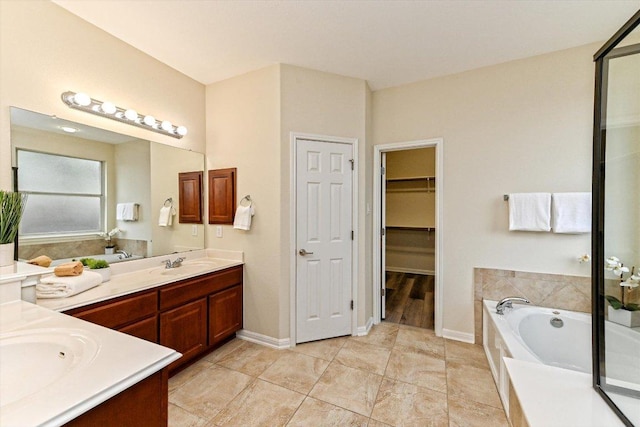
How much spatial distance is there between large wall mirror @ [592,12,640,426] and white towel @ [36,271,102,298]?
2634 millimetres

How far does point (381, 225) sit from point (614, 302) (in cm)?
210

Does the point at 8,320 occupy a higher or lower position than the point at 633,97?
lower

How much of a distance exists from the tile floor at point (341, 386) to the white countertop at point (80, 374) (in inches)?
40.8

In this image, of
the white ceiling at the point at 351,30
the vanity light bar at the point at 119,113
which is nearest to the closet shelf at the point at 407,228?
the white ceiling at the point at 351,30

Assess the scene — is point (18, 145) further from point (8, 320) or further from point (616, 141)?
point (616, 141)

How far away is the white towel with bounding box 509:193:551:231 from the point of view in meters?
2.28

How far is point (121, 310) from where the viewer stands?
5.54 ft

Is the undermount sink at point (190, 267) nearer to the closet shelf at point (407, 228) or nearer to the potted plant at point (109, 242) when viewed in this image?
the potted plant at point (109, 242)

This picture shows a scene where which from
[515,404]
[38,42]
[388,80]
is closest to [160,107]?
[38,42]

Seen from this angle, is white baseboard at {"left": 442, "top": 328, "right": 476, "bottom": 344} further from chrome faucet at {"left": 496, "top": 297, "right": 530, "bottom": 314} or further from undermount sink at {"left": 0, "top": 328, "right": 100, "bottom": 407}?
undermount sink at {"left": 0, "top": 328, "right": 100, "bottom": 407}

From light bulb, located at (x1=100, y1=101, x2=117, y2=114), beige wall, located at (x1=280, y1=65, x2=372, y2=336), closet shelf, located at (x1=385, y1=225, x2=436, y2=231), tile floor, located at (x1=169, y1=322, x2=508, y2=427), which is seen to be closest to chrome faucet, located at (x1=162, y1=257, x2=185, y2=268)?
tile floor, located at (x1=169, y1=322, x2=508, y2=427)

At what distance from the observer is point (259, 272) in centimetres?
264

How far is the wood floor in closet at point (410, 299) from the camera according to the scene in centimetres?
315

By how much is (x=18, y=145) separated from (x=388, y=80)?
120 inches
